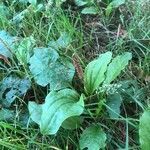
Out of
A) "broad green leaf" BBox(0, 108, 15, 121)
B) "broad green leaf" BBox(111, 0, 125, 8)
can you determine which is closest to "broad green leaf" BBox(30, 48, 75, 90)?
"broad green leaf" BBox(0, 108, 15, 121)

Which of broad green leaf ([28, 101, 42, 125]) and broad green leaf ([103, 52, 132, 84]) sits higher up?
broad green leaf ([28, 101, 42, 125])

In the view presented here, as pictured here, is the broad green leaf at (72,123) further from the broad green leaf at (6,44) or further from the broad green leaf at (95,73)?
the broad green leaf at (6,44)

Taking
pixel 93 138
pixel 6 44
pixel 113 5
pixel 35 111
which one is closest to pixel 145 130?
pixel 93 138

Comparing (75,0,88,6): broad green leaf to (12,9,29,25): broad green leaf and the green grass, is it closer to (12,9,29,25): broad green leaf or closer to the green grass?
the green grass

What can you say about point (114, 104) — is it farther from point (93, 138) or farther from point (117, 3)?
point (117, 3)

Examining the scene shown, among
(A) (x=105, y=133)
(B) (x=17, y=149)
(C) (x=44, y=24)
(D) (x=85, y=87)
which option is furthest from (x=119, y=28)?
(B) (x=17, y=149)

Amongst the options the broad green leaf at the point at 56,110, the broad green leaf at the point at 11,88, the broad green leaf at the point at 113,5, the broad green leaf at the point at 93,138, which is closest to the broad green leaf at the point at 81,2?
the broad green leaf at the point at 113,5
